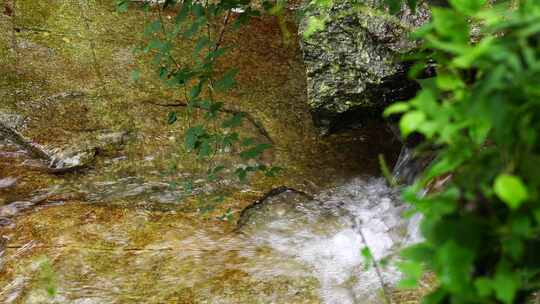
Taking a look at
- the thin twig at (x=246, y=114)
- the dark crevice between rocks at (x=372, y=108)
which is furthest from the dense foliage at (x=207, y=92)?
the dark crevice between rocks at (x=372, y=108)

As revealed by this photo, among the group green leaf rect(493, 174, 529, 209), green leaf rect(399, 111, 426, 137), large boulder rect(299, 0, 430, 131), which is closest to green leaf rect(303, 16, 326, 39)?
large boulder rect(299, 0, 430, 131)

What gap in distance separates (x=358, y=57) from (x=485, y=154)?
10.7ft

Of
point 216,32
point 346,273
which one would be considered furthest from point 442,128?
point 216,32

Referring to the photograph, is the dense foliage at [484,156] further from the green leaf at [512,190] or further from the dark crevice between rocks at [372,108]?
the dark crevice between rocks at [372,108]

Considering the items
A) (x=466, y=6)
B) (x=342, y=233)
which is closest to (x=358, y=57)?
(x=342, y=233)

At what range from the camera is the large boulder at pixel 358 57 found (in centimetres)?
427

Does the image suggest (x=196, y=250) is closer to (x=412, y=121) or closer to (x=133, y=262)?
(x=133, y=262)

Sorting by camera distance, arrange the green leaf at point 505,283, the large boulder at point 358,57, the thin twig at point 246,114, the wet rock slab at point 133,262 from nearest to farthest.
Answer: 1. the green leaf at point 505,283
2. the wet rock slab at point 133,262
3. the large boulder at point 358,57
4. the thin twig at point 246,114

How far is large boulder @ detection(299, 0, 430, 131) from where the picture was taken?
4.27 meters

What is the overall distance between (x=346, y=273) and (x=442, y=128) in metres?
2.61

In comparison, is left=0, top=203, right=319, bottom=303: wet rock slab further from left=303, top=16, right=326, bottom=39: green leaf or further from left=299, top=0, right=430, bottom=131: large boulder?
left=303, top=16, right=326, bottom=39: green leaf

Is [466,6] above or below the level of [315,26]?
below

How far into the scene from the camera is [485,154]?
1192 mm

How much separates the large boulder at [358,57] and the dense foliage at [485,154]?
310 cm
